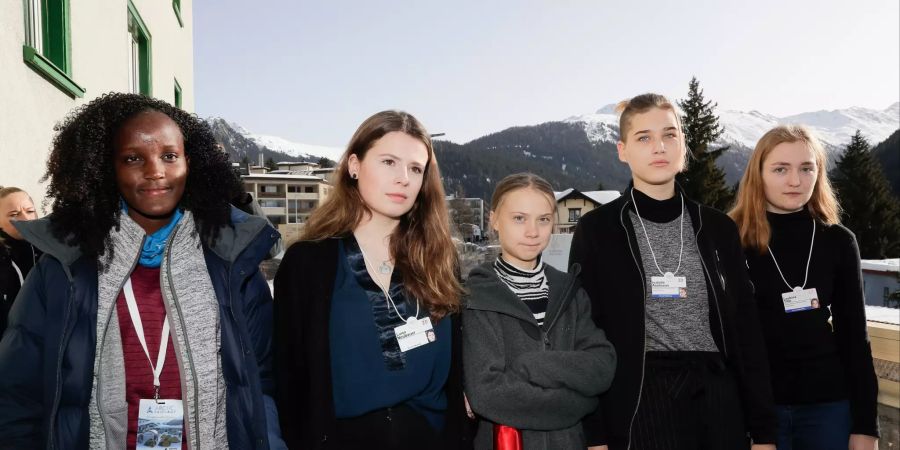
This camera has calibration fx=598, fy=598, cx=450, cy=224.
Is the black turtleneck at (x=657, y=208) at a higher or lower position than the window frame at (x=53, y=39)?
lower

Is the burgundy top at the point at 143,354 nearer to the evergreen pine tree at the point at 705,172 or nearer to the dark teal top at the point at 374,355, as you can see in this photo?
the dark teal top at the point at 374,355

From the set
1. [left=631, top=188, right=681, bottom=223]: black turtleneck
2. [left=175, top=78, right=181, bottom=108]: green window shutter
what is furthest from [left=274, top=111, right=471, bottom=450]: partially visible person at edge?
[left=175, top=78, right=181, bottom=108]: green window shutter

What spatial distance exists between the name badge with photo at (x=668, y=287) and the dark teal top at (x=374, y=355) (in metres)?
0.89

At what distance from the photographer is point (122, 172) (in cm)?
190

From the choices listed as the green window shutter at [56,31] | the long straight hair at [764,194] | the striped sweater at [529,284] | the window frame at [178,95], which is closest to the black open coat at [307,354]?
the striped sweater at [529,284]

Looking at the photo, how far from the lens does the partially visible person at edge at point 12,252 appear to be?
360 centimetres

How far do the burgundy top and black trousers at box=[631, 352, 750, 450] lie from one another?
168cm

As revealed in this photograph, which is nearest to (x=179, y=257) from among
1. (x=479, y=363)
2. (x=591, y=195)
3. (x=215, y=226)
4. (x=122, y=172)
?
(x=215, y=226)

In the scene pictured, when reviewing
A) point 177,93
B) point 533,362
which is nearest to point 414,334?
point 533,362

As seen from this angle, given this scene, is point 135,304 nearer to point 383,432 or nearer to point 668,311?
point 383,432

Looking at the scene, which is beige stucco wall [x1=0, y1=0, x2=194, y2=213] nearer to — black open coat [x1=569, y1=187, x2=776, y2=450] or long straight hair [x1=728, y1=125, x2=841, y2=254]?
black open coat [x1=569, y1=187, x2=776, y2=450]

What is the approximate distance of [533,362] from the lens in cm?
222

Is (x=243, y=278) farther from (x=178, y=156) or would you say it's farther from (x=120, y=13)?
(x=120, y=13)

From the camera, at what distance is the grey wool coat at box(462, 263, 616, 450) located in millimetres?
2205
